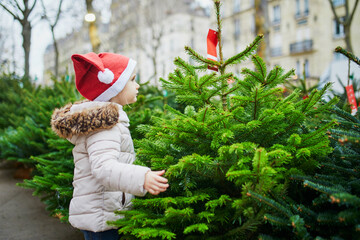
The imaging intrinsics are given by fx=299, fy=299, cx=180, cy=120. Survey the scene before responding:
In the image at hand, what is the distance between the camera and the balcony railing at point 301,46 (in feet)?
88.5

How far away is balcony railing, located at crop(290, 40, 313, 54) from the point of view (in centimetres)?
2698

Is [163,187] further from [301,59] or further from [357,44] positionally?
[301,59]

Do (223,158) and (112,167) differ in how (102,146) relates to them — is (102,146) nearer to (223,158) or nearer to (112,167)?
(112,167)

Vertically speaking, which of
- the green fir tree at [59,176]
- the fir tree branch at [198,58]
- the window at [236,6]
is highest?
the window at [236,6]

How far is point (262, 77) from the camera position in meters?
1.87

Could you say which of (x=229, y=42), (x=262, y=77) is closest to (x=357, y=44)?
(x=229, y=42)

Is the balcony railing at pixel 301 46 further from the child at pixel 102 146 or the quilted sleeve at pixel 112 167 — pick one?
the quilted sleeve at pixel 112 167

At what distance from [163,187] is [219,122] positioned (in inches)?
18.4

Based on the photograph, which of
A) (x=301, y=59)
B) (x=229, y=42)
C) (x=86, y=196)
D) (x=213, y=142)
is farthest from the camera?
(x=229, y=42)

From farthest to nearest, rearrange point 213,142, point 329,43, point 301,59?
point 301,59
point 329,43
point 213,142

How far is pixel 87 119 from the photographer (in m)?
1.77

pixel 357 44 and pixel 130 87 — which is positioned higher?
pixel 357 44

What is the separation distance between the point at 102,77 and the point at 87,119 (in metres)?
0.30

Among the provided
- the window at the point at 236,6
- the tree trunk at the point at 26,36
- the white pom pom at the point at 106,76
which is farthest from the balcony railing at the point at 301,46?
the white pom pom at the point at 106,76
